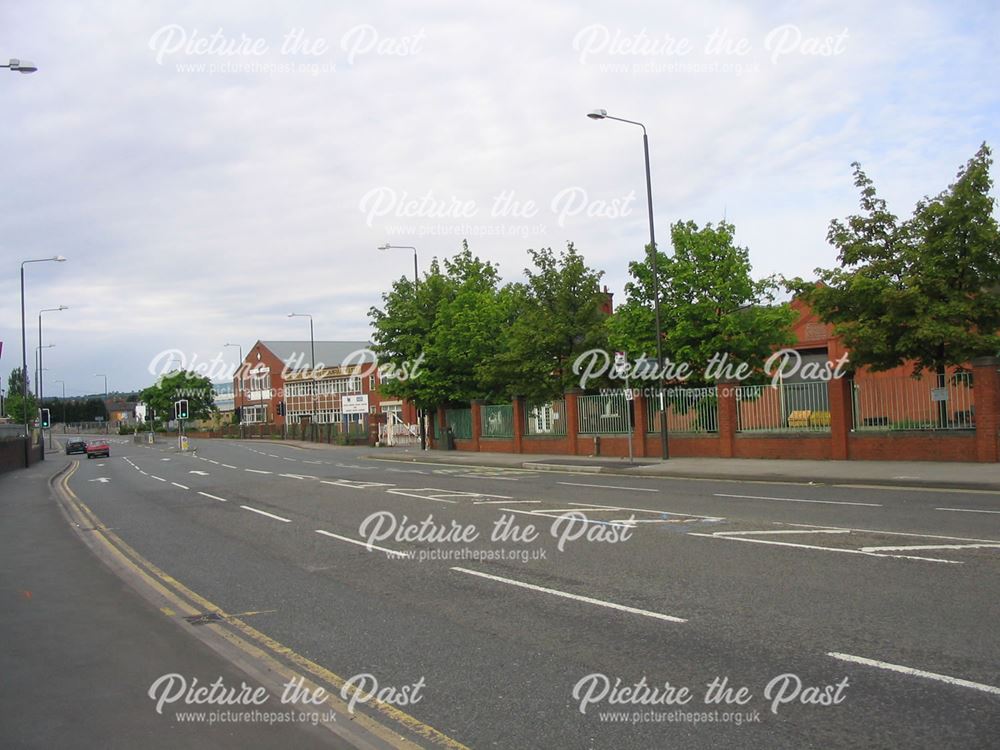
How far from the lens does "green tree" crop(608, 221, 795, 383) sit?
28.6 metres

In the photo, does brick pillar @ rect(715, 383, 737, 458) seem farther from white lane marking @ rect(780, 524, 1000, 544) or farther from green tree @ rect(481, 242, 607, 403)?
white lane marking @ rect(780, 524, 1000, 544)

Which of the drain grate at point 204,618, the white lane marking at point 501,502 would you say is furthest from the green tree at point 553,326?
the drain grate at point 204,618

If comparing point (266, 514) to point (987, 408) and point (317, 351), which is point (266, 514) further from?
point (317, 351)

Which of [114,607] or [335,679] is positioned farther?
[114,607]

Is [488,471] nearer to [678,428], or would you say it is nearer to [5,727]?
[678,428]

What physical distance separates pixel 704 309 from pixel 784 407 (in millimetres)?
4906

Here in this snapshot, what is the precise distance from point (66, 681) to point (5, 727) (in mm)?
937

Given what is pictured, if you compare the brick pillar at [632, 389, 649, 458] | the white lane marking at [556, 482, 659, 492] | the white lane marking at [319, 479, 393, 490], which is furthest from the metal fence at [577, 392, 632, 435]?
the white lane marking at [319, 479, 393, 490]

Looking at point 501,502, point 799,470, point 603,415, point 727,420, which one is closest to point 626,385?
point 727,420

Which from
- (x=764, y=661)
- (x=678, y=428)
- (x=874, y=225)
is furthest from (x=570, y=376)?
(x=764, y=661)

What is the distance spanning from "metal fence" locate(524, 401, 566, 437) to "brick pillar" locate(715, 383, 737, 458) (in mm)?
8513

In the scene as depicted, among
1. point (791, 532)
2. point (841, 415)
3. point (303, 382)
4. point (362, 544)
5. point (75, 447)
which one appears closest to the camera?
point (791, 532)

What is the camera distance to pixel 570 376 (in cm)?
3366

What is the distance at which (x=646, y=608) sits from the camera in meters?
7.88
